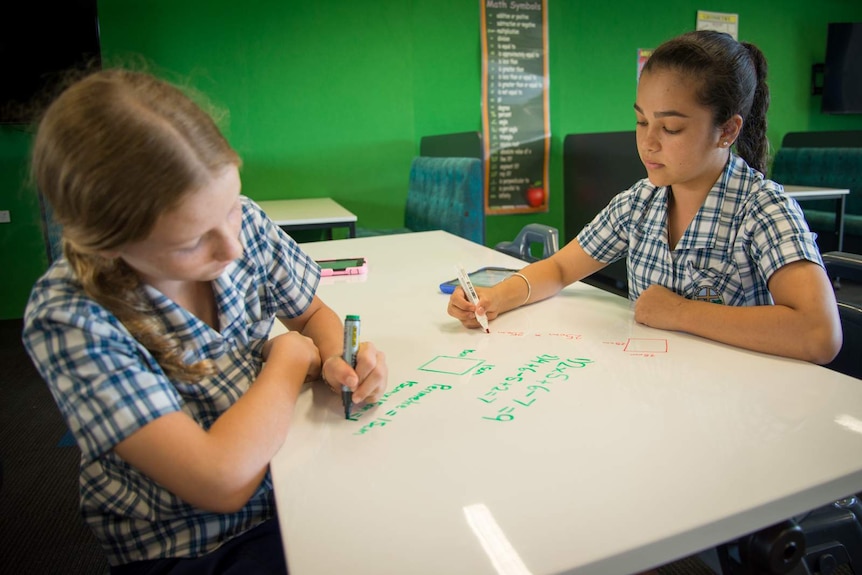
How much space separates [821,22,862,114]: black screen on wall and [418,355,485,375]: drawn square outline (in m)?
5.15

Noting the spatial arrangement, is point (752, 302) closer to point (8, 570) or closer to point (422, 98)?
point (8, 570)

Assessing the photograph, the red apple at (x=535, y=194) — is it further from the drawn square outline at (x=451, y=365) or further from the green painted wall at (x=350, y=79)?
the drawn square outline at (x=451, y=365)

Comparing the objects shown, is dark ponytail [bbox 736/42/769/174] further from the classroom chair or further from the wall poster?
the wall poster

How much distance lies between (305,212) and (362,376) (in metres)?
2.28

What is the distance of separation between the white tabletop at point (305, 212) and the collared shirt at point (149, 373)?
133 cm

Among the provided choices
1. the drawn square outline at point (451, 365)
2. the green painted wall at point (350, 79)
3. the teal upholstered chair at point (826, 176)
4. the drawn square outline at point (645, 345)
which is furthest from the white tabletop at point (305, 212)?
the teal upholstered chair at point (826, 176)

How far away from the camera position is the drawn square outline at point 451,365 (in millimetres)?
898

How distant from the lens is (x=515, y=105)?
408cm

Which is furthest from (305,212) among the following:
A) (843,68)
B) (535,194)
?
(843,68)

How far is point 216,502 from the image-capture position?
0.64 m

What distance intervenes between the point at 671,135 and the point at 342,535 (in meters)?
0.87

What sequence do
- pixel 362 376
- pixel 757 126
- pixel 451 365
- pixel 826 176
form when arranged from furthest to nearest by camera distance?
pixel 826 176
pixel 757 126
pixel 451 365
pixel 362 376

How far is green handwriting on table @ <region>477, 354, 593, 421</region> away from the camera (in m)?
0.77

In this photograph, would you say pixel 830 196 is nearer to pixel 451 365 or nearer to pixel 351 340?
pixel 451 365
